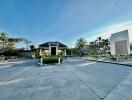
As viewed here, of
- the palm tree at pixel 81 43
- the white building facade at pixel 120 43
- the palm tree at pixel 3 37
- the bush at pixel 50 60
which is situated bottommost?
the bush at pixel 50 60

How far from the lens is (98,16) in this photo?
54.8 ft

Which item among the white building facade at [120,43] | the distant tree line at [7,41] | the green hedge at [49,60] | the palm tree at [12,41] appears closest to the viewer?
the green hedge at [49,60]

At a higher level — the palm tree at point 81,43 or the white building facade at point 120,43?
the palm tree at point 81,43

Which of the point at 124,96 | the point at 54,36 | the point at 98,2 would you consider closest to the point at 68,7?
the point at 98,2

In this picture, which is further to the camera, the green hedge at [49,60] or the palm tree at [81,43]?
the palm tree at [81,43]

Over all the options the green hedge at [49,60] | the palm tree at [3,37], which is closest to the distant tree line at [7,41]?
the palm tree at [3,37]

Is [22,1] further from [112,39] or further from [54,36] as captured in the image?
[54,36]

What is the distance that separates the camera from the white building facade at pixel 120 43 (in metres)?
17.0

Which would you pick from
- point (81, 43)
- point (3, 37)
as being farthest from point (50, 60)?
point (3, 37)

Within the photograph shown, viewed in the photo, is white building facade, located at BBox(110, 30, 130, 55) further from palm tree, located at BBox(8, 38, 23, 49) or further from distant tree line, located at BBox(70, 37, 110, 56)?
palm tree, located at BBox(8, 38, 23, 49)

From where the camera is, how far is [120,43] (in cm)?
1828

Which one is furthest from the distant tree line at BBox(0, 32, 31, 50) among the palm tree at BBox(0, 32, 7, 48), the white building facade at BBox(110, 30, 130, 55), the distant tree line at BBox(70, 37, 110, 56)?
the white building facade at BBox(110, 30, 130, 55)

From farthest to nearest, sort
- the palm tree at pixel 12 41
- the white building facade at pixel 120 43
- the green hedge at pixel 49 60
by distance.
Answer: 1. the palm tree at pixel 12 41
2. the white building facade at pixel 120 43
3. the green hedge at pixel 49 60

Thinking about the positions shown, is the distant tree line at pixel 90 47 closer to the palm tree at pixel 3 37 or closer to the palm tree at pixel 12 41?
the palm tree at pixel 12 41
